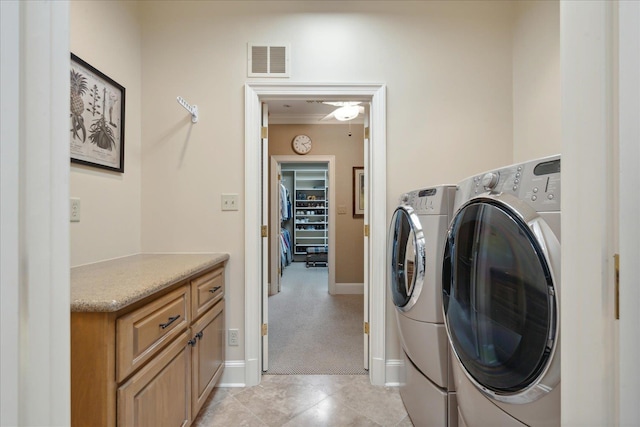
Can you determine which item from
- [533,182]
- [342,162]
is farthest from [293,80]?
[342,162]

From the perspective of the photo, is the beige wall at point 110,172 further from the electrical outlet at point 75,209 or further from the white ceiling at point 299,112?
the white ceiling at point 299,112

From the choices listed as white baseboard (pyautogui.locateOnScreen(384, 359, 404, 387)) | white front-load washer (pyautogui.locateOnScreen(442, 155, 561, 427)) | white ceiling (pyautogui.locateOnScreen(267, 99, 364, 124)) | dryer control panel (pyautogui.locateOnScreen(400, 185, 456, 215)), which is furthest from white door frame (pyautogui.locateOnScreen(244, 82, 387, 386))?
white ceiling (pyautogui.locateOnScreen(267, 99, 364, 124))

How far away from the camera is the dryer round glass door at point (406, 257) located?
1.30 m

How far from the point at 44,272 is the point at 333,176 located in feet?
12.2

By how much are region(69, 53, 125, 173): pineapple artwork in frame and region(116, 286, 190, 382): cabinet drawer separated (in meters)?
0.91

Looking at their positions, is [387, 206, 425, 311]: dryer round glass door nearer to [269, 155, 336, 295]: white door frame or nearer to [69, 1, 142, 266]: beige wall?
[69, 1, 142, 266]: beige wall

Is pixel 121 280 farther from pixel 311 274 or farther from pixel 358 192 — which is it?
pixel 311 274

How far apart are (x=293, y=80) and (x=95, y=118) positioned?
1201mm

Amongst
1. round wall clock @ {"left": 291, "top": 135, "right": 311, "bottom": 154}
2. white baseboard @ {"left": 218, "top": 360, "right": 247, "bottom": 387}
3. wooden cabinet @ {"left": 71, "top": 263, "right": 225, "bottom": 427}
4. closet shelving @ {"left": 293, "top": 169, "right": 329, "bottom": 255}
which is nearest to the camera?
wooden cabinet @ {"left": 71, "top": 263, "right": 225, "bottom": 427}

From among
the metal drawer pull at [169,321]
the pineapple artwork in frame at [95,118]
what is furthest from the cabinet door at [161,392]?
the pineapple artwork in frame at [95,118]

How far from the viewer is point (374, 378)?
1872 mm

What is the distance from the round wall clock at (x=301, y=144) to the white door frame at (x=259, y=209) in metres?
2.03

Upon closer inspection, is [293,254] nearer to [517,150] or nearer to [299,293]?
[299,293]

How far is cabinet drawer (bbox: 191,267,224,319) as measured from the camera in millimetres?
1397
